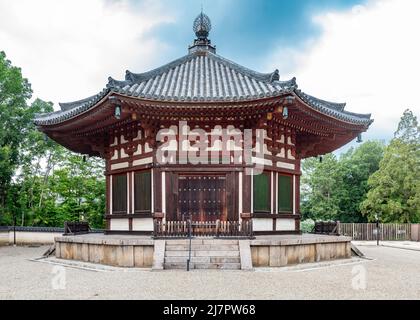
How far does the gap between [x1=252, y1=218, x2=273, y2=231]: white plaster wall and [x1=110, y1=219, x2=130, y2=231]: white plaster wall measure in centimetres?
430

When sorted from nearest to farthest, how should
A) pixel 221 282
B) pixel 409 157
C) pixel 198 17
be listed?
pixel 221 282, pixel 198 17, pixel 409 157

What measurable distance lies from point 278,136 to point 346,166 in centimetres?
3152

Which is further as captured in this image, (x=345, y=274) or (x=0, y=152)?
(x=0, y=152)

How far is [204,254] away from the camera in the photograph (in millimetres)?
10859

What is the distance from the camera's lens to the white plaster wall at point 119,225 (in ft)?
46.8

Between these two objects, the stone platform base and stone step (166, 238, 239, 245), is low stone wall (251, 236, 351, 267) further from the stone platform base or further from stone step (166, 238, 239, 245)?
stone step (166, 238, 239, 245)

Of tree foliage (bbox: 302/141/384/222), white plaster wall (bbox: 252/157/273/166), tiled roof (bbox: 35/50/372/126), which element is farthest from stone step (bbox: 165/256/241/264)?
tree foliage (bbox: 302/141/384/222)

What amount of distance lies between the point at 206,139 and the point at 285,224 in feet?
14.0

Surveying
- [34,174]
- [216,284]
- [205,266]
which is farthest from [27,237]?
[216,284]

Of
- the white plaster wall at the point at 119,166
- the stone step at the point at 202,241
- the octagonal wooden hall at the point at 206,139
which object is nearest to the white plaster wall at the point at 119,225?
the octagonal wooden hall at the point at 206,139

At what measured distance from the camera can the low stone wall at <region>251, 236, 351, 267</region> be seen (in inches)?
433

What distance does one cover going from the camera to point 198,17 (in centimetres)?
1791
